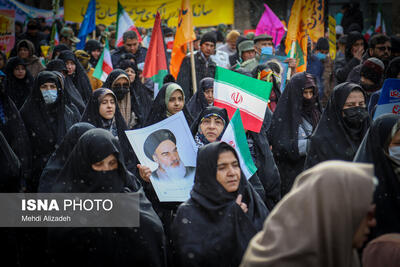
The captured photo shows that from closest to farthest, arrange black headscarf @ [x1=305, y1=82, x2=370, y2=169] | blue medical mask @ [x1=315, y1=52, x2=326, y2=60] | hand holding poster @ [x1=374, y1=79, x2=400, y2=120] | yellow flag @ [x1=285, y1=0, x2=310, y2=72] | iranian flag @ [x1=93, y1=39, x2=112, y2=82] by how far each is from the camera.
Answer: black headscarf @ [x1=305, y1=82, x2=370, y2=169] < hand holding poster @ [x1=374, y1=79, x2=400, y2=120] < yellow flag @ [x1=285, y1=0, x2=310, y2=72] < iranian flag @ [x1=93, y1=39, x2=112, y2=82] < blue medical mask @ [x1=315, y1=52, x2=326, y2=60]

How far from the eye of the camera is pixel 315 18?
862 cm

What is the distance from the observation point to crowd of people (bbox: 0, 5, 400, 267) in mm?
1879

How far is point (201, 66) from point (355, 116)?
187 inches

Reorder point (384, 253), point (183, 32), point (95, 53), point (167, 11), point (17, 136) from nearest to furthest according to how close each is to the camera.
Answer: point (384, 253)
point (17, 136)
point (183, 32)
point (95, 53)
point (167, 11)

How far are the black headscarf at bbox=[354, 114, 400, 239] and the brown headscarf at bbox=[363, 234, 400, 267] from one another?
88 cm

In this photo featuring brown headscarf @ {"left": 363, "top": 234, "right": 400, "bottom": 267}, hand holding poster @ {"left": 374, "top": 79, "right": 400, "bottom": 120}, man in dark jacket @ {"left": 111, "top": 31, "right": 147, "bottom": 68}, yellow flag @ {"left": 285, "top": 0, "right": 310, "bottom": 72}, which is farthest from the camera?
man in dark jacket @ {"left": 111, "top": 31, "right": 147, "bottom": 68}

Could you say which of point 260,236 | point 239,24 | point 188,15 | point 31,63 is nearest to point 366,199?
point 260,236

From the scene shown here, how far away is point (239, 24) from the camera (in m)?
18.8

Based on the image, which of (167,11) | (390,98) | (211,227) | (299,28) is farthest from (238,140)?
(167,11)

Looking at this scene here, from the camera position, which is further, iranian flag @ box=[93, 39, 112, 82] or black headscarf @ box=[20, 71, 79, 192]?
iranian flag @ box=[93, 39, 112, 82]

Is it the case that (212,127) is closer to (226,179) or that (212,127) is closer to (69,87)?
(226,179)

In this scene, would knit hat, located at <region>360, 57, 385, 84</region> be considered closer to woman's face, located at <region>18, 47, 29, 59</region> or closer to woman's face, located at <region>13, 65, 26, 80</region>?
woman's face, located at <region>13, 65, 26, 80</region>

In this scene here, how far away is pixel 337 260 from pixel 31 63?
8.18 metres

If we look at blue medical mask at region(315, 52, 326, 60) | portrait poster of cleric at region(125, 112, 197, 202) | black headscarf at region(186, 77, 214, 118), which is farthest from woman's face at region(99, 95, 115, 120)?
blue medical mask at region(315, 52, 326, 60)
